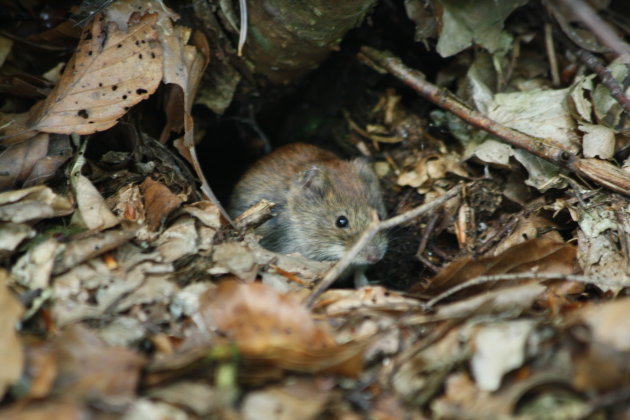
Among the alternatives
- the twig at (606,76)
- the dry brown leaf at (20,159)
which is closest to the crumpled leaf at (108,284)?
the dry brown leaf at (20,159)

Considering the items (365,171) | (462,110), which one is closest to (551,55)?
(462,110)

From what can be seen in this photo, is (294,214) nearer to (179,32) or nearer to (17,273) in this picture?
(179,32)

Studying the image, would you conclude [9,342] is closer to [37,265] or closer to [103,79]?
[37,265]

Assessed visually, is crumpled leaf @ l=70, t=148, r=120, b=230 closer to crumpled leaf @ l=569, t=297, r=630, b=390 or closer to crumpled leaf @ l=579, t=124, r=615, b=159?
crumpled leaf @ l=569, t=297, r=630, b=390

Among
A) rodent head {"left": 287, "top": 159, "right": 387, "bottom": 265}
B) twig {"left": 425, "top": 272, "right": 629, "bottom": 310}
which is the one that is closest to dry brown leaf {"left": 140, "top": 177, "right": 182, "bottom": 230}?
rodent head {"left": 287, "top": 159, "right": 387, "bottom": 265}

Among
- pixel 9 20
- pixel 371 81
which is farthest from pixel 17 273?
pixel 371 81

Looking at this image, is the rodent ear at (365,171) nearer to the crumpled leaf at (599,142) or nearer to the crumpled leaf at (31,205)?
the crumpled leaf at (599,142)

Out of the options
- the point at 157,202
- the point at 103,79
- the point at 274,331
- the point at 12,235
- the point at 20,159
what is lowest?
the point at 274,331
